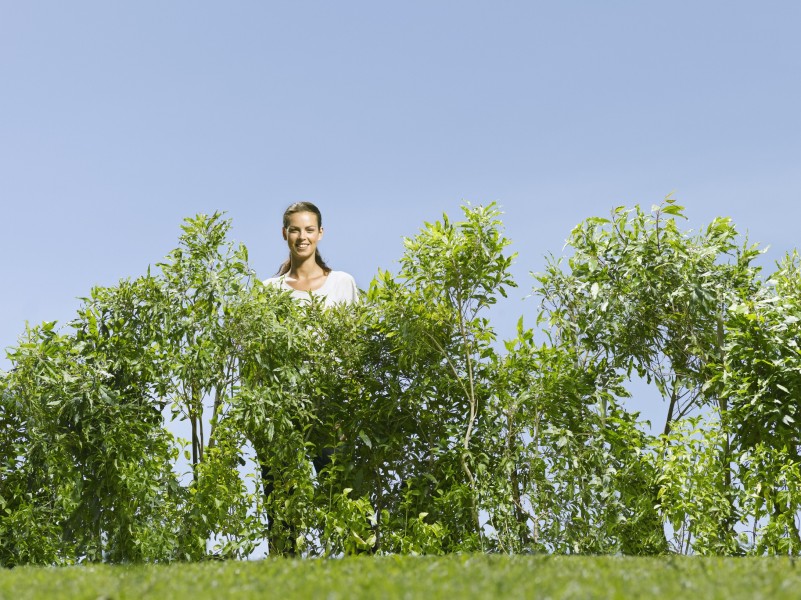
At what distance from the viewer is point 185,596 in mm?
3912

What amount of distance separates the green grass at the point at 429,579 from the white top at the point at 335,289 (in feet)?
11.1

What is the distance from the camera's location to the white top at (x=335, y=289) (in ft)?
27.0

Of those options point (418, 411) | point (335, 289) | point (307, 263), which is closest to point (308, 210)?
point (307, 263)

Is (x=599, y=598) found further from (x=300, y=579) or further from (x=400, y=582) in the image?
(x=300, y=579)

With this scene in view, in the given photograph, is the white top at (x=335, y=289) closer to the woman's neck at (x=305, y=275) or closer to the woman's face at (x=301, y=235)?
the woman's neck at (x=305, y=275)

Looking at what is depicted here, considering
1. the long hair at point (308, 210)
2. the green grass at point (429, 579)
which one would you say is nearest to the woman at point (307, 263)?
the long hair at point (308, 210)

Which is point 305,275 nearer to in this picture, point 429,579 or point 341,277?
point 341,277

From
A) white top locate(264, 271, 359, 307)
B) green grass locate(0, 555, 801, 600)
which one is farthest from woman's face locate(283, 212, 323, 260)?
green grass locate(0, 555, 801, 600)

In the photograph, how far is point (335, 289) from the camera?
27.3 ft

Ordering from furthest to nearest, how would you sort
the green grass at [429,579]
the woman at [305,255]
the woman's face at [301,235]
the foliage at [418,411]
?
the woman's face at [301,235] < the woman at [305,255] < the foliage at [418,411] < the green grass at [429,579]

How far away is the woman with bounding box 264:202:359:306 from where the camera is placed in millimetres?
8477

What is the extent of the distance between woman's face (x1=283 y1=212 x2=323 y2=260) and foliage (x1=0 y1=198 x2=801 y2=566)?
1058mm

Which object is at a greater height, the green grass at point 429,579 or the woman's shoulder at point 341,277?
the woman's shoulder at point 341,277

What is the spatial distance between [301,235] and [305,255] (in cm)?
20
